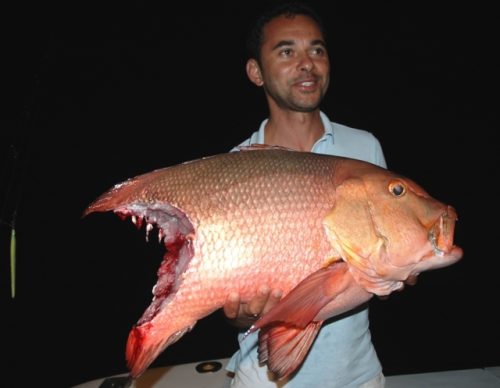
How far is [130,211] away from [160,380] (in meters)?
1.71

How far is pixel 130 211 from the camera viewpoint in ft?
4.66

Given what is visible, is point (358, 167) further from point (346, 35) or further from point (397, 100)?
point (346, 35)

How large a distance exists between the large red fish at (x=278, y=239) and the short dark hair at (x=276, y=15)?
110 centimetres

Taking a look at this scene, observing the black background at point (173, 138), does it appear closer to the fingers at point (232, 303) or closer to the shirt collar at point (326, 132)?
the shirt collar at point (326, 132)

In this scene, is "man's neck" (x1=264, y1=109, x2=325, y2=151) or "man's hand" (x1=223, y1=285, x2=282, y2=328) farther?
"man's neck" (x1=264, y1=109, x2=325, y2=151)

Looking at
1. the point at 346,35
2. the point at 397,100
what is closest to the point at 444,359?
the point at 397,100

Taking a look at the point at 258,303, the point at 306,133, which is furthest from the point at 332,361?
the point at 306,133

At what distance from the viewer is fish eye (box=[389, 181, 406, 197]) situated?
4.76 ft

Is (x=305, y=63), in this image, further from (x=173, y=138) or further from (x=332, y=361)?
A: (x=173, y=138)

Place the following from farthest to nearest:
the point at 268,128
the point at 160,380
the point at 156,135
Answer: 1. the point at 156,135
2. the point at 160,380
3. the point at 268,128

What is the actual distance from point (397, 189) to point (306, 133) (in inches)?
32.6

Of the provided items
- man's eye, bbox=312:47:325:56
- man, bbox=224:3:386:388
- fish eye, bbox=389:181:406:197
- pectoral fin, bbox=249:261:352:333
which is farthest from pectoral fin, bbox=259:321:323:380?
man's eye, bbox=312:47:325:56

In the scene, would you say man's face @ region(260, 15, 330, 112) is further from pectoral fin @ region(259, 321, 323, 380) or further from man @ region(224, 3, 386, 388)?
pectoral fin @ region(259, 321, 323, 380)

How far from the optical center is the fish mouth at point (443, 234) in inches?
53.9
